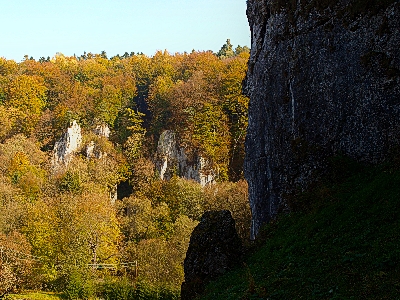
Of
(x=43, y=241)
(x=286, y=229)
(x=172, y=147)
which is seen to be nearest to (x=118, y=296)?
(x=43, y=241)

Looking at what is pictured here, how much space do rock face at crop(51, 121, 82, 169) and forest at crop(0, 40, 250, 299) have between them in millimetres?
815

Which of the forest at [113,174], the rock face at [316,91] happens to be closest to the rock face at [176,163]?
the forest at [113,174]

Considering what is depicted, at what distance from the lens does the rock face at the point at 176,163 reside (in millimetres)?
58031

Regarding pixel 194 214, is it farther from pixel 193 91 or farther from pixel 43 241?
pixel 193 91

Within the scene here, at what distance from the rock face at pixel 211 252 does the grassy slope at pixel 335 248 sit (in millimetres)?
826

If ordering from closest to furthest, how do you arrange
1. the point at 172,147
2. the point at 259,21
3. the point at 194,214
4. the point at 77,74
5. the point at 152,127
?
1. the point at 259,21
2. the point at 194,214
3. the point at 172,147
4. the point at 152,127
5. the point at 77,74

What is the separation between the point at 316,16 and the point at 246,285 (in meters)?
11.3

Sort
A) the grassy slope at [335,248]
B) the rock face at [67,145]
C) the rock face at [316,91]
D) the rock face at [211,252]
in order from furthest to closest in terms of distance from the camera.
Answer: the rock face at [67,145]
the rock face at [211,252]
the rock face at [316,91]
the grassy slope at [335,248]

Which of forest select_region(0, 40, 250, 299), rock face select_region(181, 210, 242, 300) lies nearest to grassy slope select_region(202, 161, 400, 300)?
rock face select_region(181, 210, 242, 300)

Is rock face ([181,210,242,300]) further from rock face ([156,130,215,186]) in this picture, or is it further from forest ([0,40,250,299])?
rock face ([156,130,215,186])

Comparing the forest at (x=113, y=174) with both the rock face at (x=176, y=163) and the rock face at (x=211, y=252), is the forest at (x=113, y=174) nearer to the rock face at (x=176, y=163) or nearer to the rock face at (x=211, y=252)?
the rock face at (x=176, y=163)

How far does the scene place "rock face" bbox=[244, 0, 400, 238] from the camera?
15.0m

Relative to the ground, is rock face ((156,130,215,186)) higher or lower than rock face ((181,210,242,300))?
higher

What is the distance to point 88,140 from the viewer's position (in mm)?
65875
